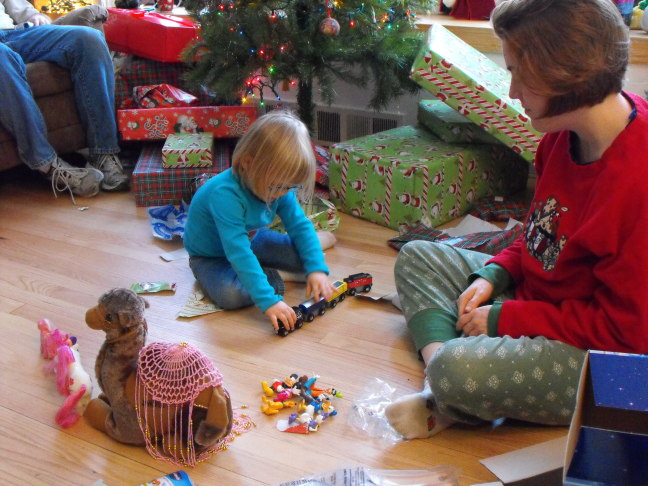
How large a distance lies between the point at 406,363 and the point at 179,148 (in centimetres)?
126

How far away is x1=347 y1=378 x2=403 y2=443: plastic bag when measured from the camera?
1.25 m

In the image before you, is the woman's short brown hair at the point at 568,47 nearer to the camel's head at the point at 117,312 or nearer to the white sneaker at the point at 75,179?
the camel's head at the point at 117,312

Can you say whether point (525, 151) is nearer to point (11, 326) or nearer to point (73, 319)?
point (73, 319)

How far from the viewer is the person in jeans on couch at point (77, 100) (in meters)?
2.28

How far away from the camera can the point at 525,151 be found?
6.82 ft

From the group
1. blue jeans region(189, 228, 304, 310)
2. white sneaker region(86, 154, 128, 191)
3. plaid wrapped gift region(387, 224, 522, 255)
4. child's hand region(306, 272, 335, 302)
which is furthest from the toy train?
white sneaker region(86, 154, 128, 191)

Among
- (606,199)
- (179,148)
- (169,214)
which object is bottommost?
(169,214)

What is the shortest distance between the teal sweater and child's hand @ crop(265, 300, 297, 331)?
0.05 ft

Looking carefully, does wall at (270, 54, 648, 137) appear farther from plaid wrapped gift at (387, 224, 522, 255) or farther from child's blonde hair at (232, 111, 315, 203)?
child's blonde hair at (232, 111, 315, 203)

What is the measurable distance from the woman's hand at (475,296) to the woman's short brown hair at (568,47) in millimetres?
408

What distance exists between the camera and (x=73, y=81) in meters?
2.49

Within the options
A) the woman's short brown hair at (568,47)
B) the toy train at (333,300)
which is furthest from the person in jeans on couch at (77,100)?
the woman's short brown hair at (568,47)

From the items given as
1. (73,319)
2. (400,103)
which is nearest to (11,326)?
(73,319)

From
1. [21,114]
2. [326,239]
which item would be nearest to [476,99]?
[326,239]
